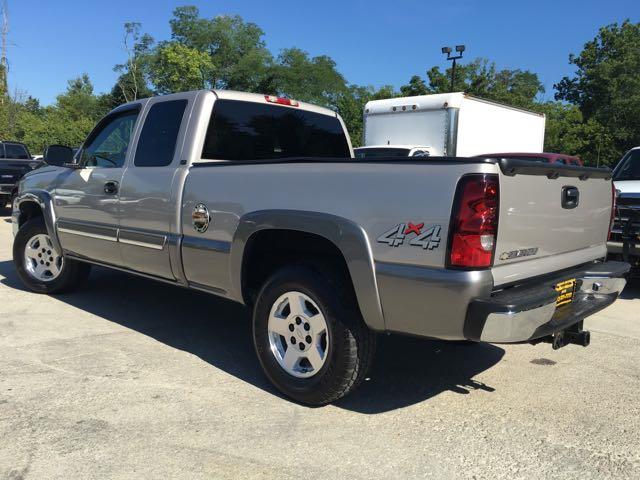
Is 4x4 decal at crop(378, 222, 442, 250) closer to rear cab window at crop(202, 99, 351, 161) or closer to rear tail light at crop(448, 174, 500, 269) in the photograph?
rear tail light at crop(448, 174, 500, 269)

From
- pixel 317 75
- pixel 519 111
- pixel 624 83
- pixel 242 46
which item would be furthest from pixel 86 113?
pixel 519 111

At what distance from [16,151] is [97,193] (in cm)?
1294

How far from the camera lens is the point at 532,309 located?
9.37 ft

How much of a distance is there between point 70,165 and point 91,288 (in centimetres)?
166

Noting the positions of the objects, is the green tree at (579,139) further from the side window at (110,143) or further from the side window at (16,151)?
the side window at (110,143)

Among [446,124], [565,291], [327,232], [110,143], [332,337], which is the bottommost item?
[332,337]

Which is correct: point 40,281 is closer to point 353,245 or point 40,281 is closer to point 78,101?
point 353,245

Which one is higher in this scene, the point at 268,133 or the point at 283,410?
the point at 268,133

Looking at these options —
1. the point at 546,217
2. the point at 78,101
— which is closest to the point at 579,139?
the point at 546,217

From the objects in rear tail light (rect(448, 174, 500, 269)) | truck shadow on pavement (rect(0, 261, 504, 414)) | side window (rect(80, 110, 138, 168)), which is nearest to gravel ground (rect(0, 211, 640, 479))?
truck shadow on pavement (rect(0, 261, 504, 414))

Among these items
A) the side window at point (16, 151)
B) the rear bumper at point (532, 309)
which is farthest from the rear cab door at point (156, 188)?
the side window at point (16, 151)

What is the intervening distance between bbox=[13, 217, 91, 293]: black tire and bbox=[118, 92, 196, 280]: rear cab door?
1.45 meters

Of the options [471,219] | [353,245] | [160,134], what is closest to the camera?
[471,219]

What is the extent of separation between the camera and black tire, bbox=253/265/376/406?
324cm
